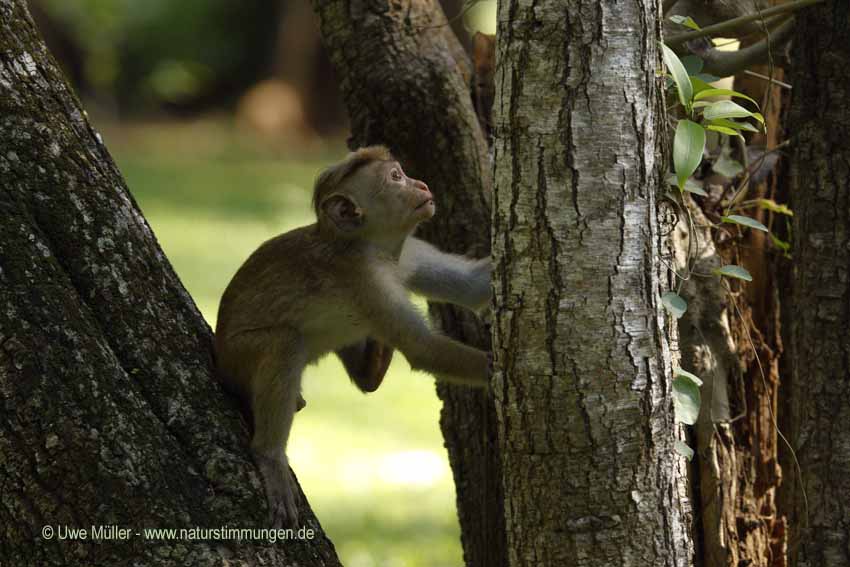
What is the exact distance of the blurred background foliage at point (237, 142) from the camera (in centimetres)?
1061

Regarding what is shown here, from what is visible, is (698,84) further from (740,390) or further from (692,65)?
(740,390)

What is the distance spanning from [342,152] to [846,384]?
56.8 ft

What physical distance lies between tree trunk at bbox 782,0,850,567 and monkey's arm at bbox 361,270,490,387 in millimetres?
1141

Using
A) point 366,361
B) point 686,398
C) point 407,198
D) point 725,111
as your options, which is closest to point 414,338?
point 407,198

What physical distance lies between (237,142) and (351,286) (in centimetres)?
1779

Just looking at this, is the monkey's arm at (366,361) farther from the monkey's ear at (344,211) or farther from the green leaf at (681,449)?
the green leaf at (681,449)

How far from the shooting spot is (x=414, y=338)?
461 cm

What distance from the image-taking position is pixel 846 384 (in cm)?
413

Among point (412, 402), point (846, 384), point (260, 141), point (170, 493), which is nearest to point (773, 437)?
point (846, 384)

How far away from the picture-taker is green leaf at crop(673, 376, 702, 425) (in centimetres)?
346

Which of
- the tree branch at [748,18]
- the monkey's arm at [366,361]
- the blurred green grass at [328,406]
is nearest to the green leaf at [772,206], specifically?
the tree branch at [748,18]

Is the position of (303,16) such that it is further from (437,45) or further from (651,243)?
(651,243)

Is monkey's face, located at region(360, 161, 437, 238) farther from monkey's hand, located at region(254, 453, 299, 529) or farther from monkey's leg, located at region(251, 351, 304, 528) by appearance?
monkey's hand, located at region(254, 453, 299, 529)

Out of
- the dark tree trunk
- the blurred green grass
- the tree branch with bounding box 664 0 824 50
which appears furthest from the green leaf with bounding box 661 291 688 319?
the blurred green grass
